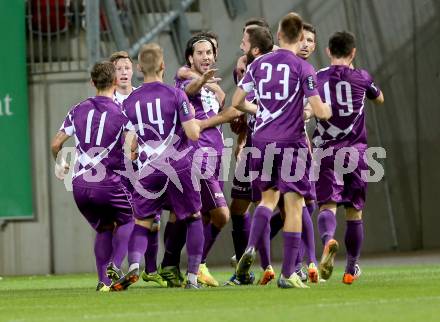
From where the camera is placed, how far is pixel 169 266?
11.1 meters

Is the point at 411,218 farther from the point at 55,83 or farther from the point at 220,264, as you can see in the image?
the point at 55,83

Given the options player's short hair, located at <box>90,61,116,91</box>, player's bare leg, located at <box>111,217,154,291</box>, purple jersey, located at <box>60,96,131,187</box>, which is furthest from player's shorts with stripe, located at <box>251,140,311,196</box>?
player's short hair, located at <box>90,61,116,91</box>

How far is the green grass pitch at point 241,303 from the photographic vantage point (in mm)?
7531

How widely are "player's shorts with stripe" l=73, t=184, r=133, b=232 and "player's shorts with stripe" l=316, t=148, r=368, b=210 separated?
4.88 feet

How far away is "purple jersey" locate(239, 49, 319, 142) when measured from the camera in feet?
31.8

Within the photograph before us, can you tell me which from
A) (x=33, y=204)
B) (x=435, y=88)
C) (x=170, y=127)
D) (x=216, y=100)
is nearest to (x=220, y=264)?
(x=33, y=204)

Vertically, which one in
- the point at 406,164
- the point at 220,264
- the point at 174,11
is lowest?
the point at 220,264

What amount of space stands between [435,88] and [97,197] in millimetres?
8282

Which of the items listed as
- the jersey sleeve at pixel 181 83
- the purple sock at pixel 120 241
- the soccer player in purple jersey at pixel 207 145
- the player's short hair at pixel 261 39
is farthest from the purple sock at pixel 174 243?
the player's short hair at pixel 261 39

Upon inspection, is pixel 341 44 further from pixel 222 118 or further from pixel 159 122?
pixel 159 122

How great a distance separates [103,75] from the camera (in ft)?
34.9

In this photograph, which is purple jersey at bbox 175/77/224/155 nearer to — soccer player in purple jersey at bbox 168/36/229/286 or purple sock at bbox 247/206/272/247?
soccer player in purple jersey at bbox 168/36/229/286

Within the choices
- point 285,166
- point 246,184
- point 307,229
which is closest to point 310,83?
point 285,166

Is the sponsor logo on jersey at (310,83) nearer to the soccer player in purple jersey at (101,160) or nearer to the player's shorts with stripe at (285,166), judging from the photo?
the player's shorts with stripe at (285,166)
